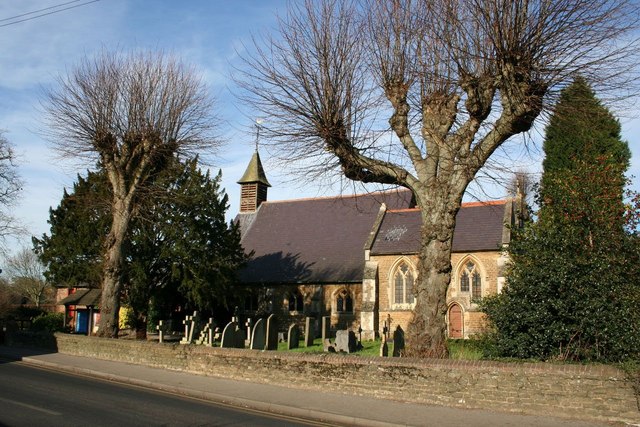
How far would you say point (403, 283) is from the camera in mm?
29922

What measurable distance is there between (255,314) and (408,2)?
80.9 ft

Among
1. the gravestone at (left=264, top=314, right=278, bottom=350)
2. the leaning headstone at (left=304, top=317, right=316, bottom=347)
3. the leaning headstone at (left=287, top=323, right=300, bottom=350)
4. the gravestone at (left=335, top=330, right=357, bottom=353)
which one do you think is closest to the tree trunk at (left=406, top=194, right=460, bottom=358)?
the gravestone at (left=335, top=330, right=357, bottom=353)

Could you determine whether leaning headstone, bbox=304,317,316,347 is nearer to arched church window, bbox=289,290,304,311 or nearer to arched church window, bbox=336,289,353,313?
arched church window, bbox=336,289,353,313

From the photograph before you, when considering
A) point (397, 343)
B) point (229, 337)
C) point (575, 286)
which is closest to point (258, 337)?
Result: point (229, 337)

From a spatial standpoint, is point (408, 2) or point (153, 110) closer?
point (408, 2)

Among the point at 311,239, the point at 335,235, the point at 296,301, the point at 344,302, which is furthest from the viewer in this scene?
the point at 311,239

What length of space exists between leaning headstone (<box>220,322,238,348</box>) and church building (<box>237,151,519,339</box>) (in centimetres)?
1112

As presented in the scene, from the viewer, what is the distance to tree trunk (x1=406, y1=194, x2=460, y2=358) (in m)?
11.4

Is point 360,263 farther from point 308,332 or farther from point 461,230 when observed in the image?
point 308,332

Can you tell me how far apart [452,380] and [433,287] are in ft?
6.55

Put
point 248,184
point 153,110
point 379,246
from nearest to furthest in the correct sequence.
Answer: point 153,110
point 379,246
point 248,184

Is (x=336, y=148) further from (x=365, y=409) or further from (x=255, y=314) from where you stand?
(x=255, y=314)

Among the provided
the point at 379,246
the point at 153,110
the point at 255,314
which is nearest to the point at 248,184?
the point at 255,314

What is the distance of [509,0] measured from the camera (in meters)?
10.3
